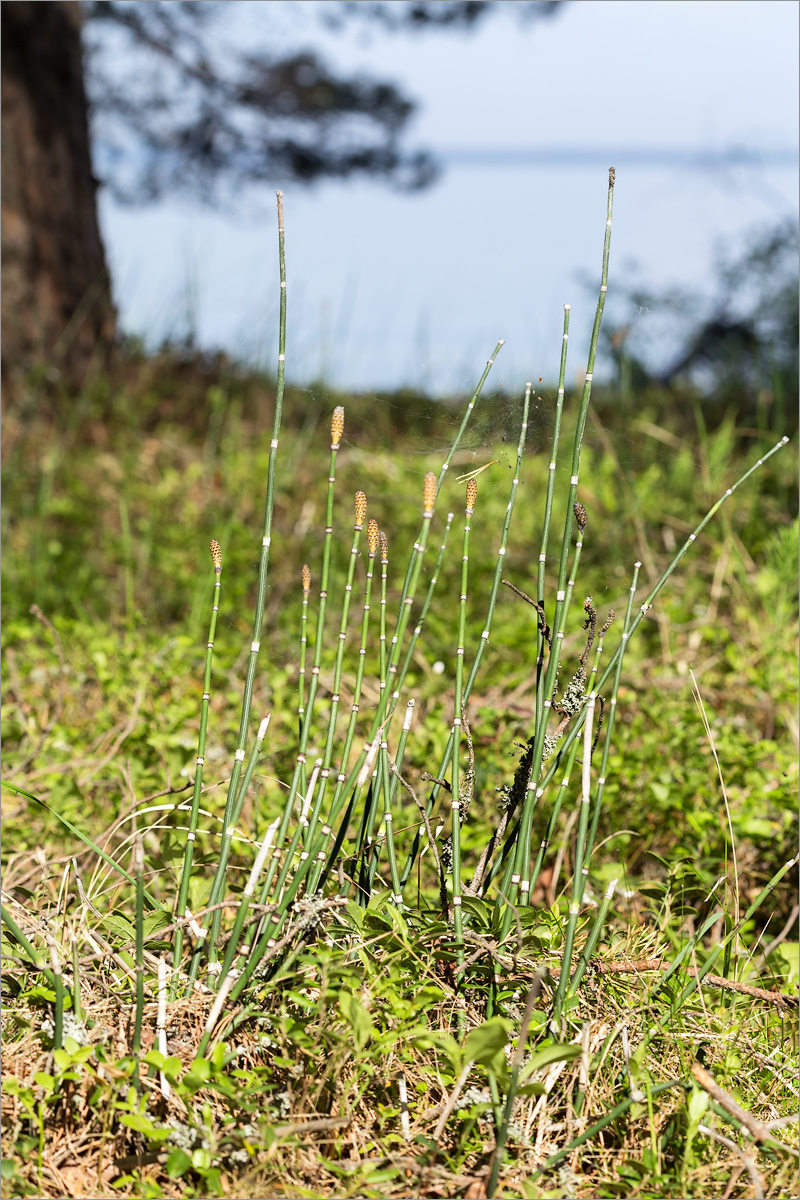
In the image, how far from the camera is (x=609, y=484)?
4.39 meters

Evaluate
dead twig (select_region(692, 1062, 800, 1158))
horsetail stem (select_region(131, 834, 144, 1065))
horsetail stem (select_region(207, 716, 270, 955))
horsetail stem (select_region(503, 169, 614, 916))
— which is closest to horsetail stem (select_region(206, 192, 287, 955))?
horsetail stem (select_region(207, 716, 270, 955))

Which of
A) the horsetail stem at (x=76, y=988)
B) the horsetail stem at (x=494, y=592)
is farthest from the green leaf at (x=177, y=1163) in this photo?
the horsetail stem at (x=494, y=592)

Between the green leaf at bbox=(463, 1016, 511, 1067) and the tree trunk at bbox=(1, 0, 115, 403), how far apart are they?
467cm

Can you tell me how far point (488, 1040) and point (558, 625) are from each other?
0.53m

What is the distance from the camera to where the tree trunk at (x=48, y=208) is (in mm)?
5320

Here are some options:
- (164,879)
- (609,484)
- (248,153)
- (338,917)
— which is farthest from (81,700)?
(248,153)

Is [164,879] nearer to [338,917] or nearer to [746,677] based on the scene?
[338,917]

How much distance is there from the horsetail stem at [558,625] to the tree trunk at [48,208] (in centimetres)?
435

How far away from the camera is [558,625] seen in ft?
4.55

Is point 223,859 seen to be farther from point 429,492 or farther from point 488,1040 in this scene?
point 429,492

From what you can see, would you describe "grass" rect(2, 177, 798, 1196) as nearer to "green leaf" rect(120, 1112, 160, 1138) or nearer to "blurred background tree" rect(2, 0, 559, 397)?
"green leaf" rect(120, 1112, 160, 1138)

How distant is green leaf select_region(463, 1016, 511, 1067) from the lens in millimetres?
1133

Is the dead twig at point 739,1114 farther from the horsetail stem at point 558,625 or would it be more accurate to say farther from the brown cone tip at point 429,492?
the brown cone tip at point 429,492

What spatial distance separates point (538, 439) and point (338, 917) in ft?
2.59
